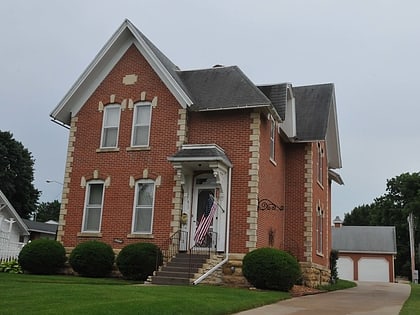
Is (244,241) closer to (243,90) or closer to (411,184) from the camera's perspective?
(243,90)

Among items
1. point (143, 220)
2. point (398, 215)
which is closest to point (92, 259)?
point (143, 220)

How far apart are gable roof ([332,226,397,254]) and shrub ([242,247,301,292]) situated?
33.2m

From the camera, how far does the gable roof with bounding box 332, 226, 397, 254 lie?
47.5 meters

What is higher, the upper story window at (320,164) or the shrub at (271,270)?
the upper story window at (320,164)

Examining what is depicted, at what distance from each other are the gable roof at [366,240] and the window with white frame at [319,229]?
23.6 metres

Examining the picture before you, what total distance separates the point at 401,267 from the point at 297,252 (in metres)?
46.5

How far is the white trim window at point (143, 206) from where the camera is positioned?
19438mm

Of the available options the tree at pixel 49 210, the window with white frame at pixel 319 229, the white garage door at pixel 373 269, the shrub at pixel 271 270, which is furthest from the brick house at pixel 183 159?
the tree at pixel 49 210

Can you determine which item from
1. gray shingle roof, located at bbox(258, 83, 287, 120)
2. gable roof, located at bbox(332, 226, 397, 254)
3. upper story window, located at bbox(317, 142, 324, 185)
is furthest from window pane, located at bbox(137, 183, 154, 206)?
gable roof, located at bbox(332, 226, 397, 254)

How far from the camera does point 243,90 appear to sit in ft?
64.1

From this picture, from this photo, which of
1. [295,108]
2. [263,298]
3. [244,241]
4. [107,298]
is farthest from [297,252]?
[107,298]

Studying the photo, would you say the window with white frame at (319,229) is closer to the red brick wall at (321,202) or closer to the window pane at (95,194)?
the red brick wall at (321,202)

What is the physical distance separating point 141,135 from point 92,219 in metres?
3.72

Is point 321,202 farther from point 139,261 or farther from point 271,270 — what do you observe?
point 139,261
